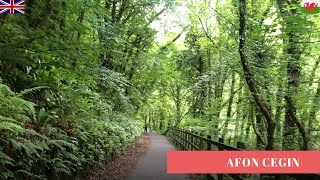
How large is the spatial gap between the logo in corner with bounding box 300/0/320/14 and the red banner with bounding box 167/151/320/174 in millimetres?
4806

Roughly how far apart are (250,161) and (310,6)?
5716mm

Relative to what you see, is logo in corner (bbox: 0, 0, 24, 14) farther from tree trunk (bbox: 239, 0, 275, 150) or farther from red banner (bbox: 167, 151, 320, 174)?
tree trunk (bbox: 239, 0, 275, 150)

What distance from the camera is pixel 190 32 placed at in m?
27.1

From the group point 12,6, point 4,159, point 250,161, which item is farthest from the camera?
point 12,6

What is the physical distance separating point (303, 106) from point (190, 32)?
56.1ft

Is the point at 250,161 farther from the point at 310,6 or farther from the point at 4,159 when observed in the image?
the point at 310,6

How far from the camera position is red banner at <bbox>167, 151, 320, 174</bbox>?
5785 mm

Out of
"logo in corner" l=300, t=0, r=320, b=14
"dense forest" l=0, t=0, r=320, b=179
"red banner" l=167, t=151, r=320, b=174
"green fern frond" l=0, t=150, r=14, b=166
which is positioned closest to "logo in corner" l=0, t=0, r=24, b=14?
"dense forest" l=0, t=0, r=320, b=179

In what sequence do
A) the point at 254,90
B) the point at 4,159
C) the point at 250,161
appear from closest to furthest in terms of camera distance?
the point at 4,159 < the point at 250,161 < the point at 254,90

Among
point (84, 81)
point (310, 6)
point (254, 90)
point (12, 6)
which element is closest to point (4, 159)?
point (12, 6)

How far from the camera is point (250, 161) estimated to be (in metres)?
6.21

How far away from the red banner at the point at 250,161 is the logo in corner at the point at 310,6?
15.8 feet

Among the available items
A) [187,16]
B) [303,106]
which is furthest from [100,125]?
[187,16]

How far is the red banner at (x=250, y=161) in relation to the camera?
19.0 feet
